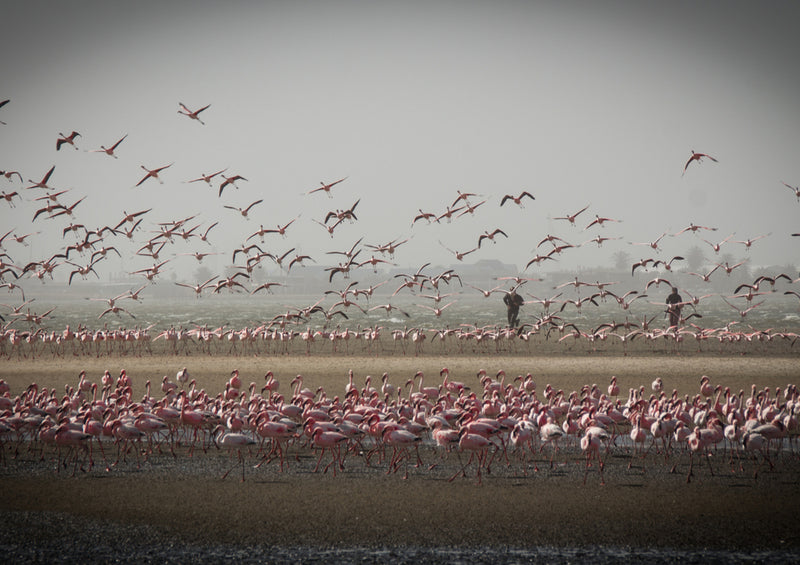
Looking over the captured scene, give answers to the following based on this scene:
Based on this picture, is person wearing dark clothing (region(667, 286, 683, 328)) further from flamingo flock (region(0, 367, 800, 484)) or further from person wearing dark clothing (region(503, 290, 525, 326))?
flamingo flock (region(0, 367, 800, 484))

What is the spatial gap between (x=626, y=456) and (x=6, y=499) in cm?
1104

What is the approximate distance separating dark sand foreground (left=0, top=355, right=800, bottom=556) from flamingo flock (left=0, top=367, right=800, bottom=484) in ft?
0.58

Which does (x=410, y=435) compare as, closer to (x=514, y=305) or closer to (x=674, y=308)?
(x=674, y=308)

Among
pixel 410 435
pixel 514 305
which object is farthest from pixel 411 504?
pixel 514 305

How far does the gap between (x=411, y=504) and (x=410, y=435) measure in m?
1.68

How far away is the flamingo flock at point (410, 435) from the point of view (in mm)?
12586

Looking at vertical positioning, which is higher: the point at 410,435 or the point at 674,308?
the point at 674,308

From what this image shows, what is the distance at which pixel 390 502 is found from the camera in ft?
36.1

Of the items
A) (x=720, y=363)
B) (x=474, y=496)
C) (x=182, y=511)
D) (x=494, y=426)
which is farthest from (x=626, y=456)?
(x=720, y=363)

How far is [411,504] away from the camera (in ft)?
35.8

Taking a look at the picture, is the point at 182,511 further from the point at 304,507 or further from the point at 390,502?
the point at 390,502

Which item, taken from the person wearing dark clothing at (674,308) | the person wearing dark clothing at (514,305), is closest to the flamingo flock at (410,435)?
the person wearing dark clothing at (674,308)

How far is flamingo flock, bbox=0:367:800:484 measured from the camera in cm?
1259

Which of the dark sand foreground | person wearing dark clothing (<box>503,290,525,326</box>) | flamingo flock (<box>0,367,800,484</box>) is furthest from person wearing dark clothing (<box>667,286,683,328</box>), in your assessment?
the dark sand foreground
